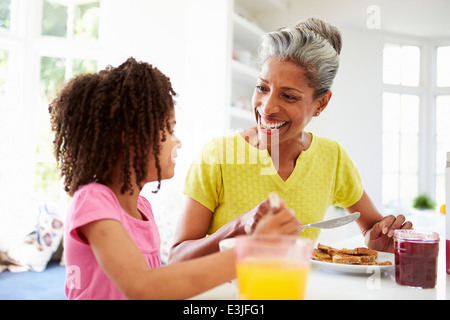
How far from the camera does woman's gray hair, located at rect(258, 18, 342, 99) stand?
130cm

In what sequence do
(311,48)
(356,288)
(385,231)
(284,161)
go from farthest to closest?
(284,161)
(311,48)
(385,231)
(356,288)

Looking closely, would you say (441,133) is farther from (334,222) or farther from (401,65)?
(334,222)

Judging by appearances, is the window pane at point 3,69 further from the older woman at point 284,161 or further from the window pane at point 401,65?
the window pane at point 401,65

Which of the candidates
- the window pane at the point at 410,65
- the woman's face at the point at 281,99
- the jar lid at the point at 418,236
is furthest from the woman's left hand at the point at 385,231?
the window pane at the point at 410,65

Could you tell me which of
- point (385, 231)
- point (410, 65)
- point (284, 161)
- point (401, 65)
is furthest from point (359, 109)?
point (385, 231)

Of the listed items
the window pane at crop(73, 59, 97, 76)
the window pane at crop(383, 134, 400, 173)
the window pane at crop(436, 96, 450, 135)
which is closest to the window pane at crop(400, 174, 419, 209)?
the window pane at crop(383, 134, 400, 173)

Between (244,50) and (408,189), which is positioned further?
(408,189)

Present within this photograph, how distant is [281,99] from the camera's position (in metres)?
1.31

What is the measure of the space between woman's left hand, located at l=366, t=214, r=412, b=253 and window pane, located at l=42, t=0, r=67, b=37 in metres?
3.31

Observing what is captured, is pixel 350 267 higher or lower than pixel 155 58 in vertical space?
lower

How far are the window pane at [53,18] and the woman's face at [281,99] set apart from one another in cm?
291

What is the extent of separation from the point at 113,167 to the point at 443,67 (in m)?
5.60

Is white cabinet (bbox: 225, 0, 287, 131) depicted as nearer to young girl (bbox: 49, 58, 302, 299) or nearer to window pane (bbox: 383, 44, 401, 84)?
window pane (bbox: 383, 44, 401, 84)

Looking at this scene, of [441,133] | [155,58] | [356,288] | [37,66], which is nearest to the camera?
[356,288]
